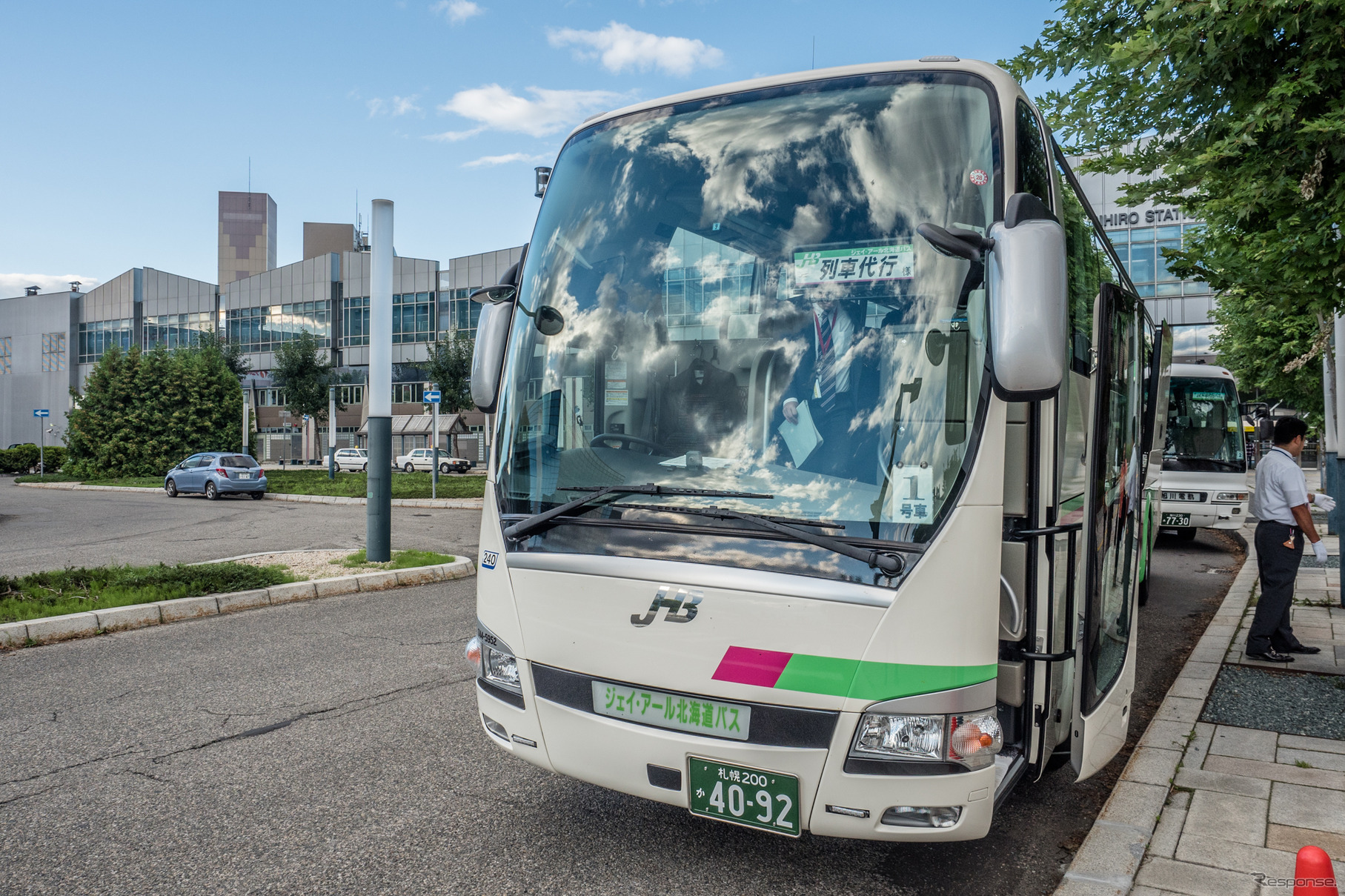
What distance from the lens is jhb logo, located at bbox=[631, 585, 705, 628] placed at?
9.52 feet

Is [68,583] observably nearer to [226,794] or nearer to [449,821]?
[226,794]

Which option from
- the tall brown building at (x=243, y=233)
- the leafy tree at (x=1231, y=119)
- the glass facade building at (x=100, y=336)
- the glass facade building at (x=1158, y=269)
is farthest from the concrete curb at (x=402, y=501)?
the tall brown building at (x=243, y=233)

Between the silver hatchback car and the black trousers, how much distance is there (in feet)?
86.1

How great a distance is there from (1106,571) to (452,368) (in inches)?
2084

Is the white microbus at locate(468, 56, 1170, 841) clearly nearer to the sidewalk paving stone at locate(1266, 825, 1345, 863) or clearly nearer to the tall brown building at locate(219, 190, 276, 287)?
the sidewalk paving stone at locate(1266, 825, 1345, 863)

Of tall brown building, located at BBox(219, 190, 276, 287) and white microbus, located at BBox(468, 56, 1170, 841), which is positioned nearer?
white microbus, located at BBox(468, 56, 1170, 841)

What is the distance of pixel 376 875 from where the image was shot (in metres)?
A: 3.25

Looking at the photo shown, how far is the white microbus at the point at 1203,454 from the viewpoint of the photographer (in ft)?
48.4

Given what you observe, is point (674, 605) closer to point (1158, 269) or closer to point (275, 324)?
point (1158, 269)

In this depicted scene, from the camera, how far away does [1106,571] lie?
149 inches

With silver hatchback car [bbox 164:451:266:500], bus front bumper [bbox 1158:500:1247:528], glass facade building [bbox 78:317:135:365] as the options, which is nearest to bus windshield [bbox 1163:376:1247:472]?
bus front bumper [bbox 1158:500:1247:528]

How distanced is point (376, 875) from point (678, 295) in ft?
7.77

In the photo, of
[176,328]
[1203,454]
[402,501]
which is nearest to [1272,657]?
[1203,454]

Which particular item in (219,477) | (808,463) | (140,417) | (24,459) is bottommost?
(24,459)
